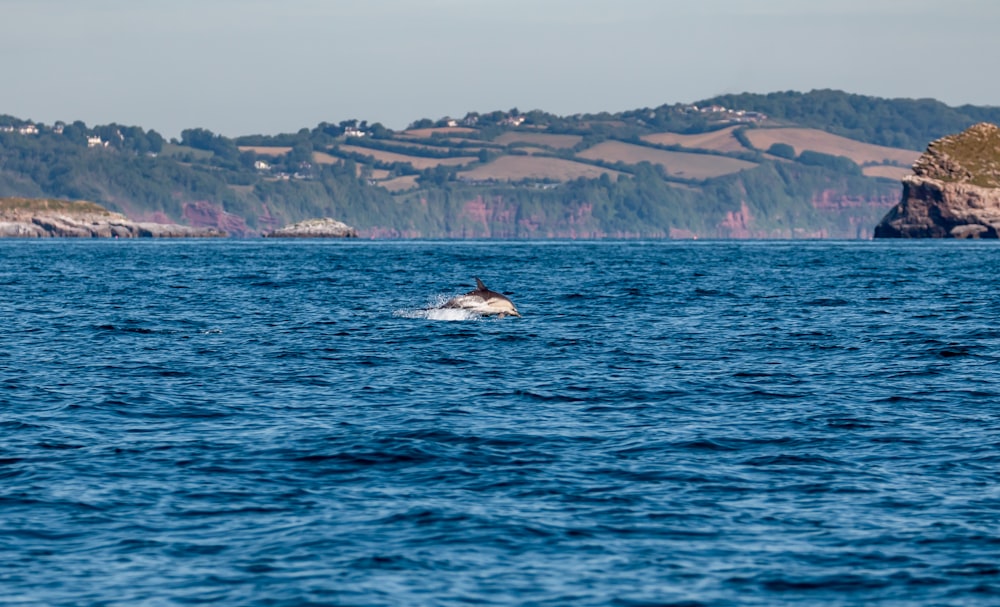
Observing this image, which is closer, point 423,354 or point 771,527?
point 771,527

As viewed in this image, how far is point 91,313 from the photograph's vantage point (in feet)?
174

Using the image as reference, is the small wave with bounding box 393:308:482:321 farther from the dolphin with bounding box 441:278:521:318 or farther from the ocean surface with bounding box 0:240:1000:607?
the ocean surface with bounding box 0:240:1000:607

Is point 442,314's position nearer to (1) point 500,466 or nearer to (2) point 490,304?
(2) point 490,304

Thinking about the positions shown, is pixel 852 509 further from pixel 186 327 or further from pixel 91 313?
pixel 91 313

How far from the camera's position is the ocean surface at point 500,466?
Result: 1513 cm

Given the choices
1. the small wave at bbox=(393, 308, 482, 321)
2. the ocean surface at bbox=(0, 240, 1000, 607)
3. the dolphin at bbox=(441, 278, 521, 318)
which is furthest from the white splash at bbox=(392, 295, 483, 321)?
the ocean surface at bbox=(0, 240, 1000, 607)

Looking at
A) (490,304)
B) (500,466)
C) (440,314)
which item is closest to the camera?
(500,466)

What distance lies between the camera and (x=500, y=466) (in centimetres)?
2105

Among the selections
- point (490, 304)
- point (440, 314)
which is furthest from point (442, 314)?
point (490, 304)

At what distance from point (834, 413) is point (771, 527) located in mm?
9650

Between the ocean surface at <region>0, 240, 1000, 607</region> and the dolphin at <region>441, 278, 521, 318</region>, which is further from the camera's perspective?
the dolphin at <region>441, 278, 521, 318</region>

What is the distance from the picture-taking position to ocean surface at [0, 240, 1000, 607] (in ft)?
49.6

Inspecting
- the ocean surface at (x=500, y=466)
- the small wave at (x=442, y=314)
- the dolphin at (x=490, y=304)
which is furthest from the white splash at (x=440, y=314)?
the ocean surface at (x=500, y=466)

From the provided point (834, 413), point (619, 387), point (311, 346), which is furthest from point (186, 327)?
point (834, 413)
